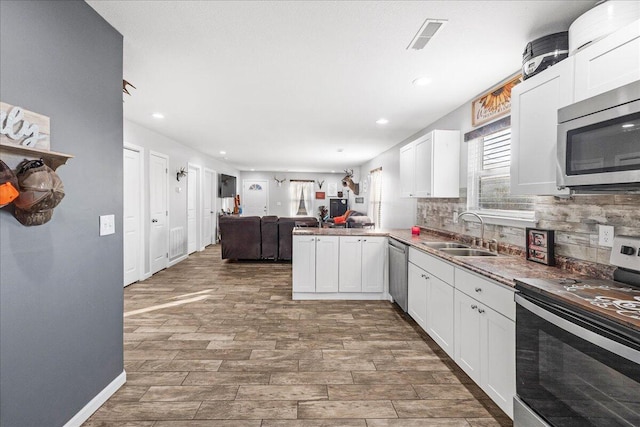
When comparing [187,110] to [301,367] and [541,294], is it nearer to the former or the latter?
[301,367]

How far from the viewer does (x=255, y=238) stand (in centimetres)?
661

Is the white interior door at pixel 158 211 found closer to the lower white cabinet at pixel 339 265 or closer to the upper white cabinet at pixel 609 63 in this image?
the lower white cabinet at pixel 339 265

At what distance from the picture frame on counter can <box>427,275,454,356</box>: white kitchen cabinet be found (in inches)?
24.0

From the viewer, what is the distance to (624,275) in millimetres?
1671

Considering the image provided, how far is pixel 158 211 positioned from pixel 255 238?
1.86m

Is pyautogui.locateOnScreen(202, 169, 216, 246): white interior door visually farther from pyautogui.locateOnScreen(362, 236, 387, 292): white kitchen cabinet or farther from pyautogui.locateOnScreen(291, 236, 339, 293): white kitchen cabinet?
pyautogui.locateOnScreen(362, 236, 387, 292): white kitchen cabinet

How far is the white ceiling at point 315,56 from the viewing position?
6.33 feet

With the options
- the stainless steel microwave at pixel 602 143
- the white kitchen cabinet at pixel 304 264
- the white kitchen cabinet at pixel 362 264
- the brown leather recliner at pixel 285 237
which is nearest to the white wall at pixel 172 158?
the brown leather recliner at pixel 285 237

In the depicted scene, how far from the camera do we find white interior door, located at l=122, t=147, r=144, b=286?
183 inches

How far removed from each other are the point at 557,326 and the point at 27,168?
7.77 ft

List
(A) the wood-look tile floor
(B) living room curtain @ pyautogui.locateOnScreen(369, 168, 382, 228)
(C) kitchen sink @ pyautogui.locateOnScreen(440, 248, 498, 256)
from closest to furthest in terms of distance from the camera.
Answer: (A) the wood-look tile floor
(C) kitchen sink @ pyautogui.locateOnScreen(440, 248, 498, 256)
(B) living room curtain @ pyautogui.locateOnScreen(369, 168, 382, 228)

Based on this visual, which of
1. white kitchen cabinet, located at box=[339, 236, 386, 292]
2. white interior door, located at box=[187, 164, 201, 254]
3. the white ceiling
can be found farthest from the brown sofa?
white kitchen cabinet, located at box=[339, 236, 386, 292]

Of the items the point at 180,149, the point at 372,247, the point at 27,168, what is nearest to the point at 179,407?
the point at 27,168

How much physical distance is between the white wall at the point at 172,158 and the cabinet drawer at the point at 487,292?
15.0ft
